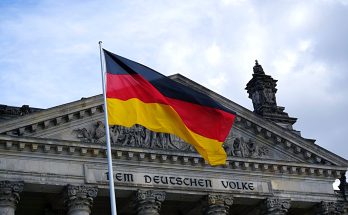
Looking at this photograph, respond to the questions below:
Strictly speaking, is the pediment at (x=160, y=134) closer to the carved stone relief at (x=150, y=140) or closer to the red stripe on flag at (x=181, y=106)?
the carved stone relief at (x=150, y=140)

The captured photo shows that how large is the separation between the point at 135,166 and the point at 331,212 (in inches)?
496

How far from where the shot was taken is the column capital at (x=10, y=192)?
111ft

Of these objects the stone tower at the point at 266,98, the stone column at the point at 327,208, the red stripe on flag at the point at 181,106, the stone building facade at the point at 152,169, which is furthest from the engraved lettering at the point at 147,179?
the red stripe on flag at the point at 181,106

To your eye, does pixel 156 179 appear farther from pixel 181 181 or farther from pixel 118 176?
pixel 118 176

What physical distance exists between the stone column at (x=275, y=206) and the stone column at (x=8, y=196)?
558 inches

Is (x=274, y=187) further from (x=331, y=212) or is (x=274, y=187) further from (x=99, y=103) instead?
(x=99, y=103)

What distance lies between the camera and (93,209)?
4000 centimetres

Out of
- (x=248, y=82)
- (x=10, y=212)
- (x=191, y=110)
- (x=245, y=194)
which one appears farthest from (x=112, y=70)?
(x=248, y=82)

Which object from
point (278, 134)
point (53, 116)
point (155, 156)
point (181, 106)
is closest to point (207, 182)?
point (155, 156)

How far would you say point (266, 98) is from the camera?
4678cm

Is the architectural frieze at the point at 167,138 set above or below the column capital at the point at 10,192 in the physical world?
above

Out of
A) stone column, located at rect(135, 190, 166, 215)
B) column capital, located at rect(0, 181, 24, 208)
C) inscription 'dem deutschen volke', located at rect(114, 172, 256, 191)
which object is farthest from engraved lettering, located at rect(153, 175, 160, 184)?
column capital, located at rect(0, 181, 24, 208)

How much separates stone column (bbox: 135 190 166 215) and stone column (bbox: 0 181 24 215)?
627 cm

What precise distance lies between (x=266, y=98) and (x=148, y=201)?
536 inches
